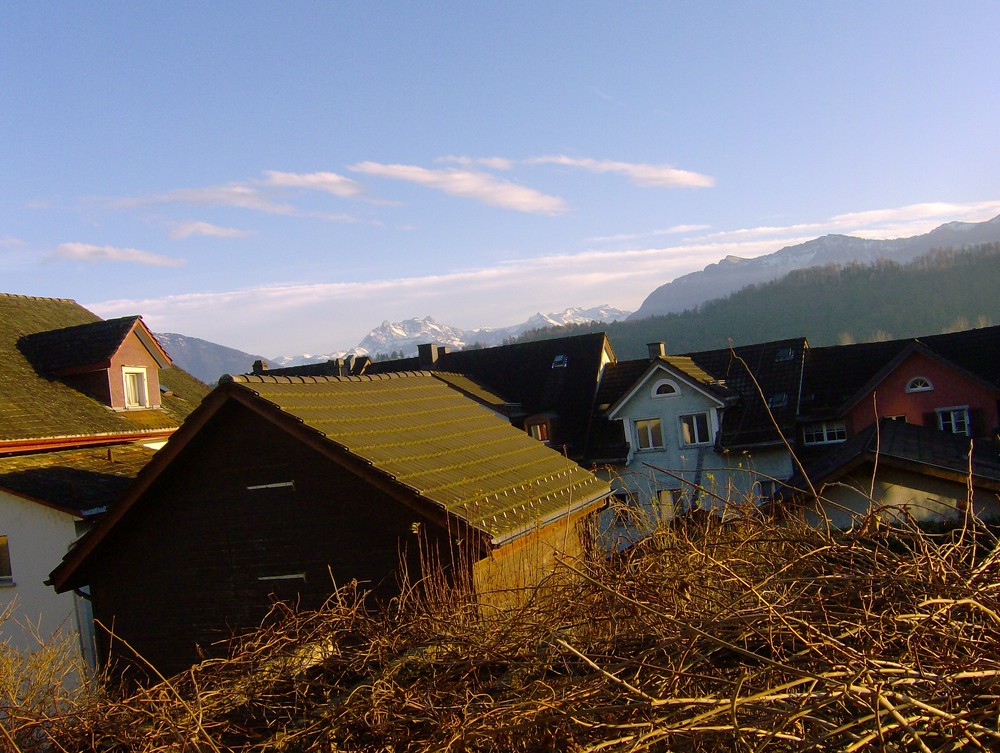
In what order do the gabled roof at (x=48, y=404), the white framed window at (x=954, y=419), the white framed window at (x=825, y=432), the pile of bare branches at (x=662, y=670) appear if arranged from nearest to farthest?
1. the pile of bare branches at (x=662, y=670)
2. the gabled roof at (x=48, y=404)
3. the white framed window at (x=954, y=419)
4. the white framed window at (x=825, y=432)

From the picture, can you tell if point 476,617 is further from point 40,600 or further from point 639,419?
point 639,419

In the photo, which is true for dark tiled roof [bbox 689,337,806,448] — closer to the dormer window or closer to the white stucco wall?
the dormer window

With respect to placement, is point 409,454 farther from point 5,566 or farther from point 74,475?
point 5,566

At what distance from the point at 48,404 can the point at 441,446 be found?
13107 millimetres

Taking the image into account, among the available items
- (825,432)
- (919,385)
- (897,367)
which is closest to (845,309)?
(919,385)

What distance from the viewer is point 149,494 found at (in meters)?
10.8

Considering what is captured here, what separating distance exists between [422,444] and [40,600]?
904cm

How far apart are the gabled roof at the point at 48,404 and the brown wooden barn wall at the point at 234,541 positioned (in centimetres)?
867

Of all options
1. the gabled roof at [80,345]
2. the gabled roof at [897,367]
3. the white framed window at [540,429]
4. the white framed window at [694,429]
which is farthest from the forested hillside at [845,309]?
the gabled roof at [80,345]

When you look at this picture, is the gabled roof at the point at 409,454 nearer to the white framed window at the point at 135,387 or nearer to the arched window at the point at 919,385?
the white framed window at the point at 135,387

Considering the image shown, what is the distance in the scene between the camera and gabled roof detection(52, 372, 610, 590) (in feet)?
31.8

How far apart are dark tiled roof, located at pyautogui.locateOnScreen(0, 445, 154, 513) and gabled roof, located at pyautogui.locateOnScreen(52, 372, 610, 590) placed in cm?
463

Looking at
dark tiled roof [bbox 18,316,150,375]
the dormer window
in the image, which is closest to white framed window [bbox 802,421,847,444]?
the dormer window

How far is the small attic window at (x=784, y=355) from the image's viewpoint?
39625 millimetres
